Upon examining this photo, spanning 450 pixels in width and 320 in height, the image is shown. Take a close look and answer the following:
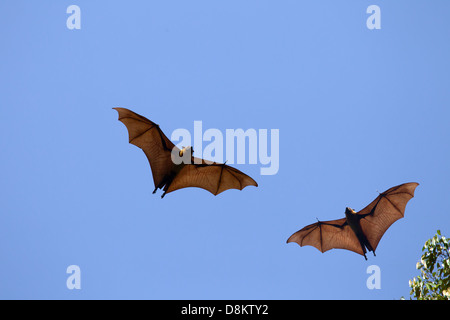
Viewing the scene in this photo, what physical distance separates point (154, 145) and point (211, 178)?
2.46m

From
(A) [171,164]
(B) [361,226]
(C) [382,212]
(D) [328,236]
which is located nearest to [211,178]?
(A) [171,164]

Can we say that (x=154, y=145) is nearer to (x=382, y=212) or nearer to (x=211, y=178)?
(x=211, y=178)

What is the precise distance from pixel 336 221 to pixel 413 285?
577cm

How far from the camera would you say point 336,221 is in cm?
1501

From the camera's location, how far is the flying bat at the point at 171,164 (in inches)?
514

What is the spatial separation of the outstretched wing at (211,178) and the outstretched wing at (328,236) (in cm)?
365

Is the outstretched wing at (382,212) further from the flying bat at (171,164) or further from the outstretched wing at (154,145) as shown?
the outstretched wing at (154,145)

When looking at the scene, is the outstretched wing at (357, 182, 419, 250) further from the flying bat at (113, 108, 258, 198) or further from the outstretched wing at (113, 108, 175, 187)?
the outstretched wing at (113, 108, 175, 187)

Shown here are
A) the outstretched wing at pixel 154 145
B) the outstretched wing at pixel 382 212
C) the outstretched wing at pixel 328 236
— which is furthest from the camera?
the outstretched wing at pixel 328 236

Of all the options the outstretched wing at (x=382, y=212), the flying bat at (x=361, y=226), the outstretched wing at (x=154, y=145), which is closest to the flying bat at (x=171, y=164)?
the outstretched wing at (x=154, y=145)

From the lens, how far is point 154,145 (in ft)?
44.1

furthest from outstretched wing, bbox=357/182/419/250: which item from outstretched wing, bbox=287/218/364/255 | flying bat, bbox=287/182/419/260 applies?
outstretched wing, bbox=287/218/364/255

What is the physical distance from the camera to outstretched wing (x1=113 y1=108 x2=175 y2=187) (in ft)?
43.4

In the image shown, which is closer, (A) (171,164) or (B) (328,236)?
(A) (171,164)
